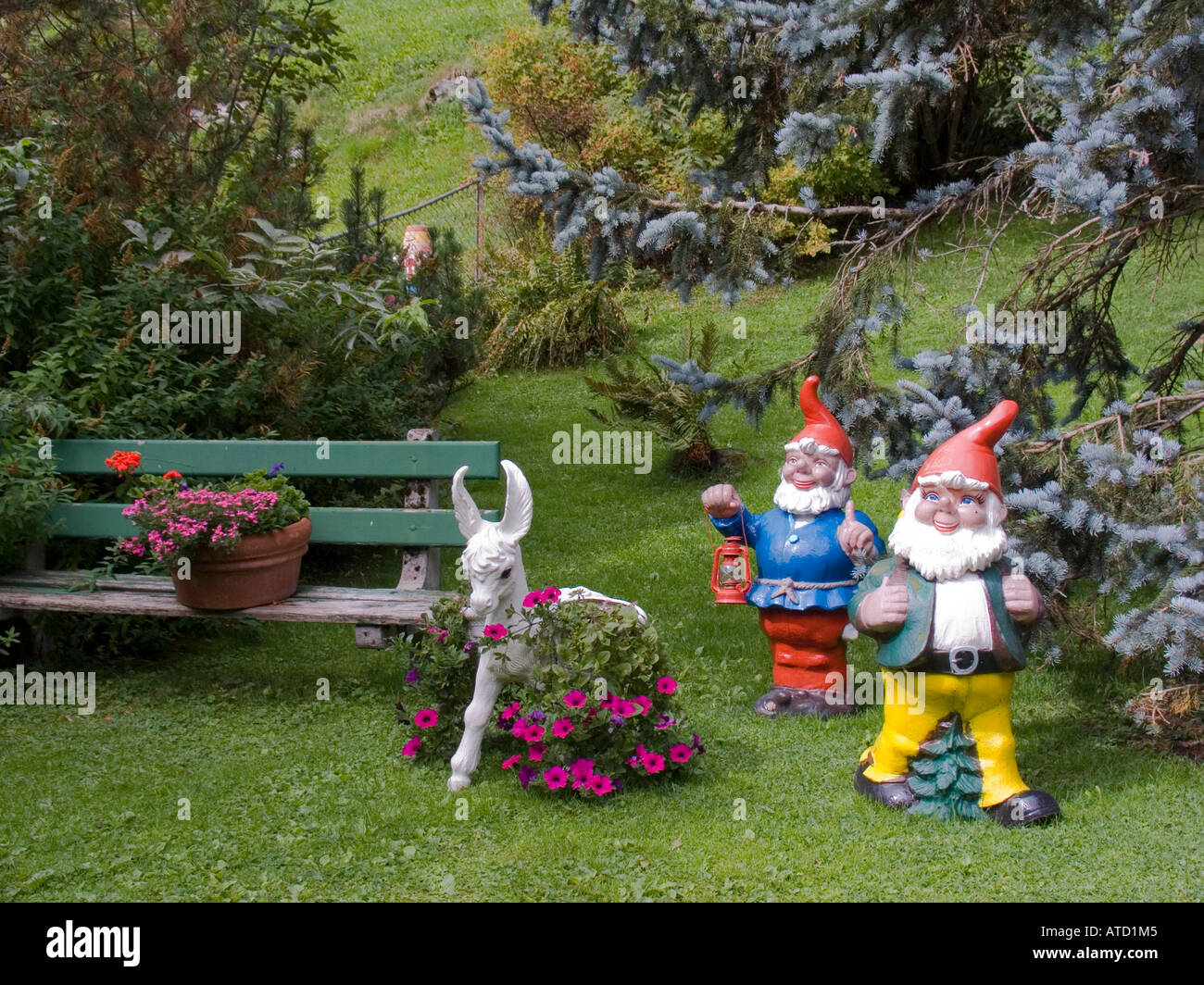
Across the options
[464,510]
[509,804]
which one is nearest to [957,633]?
[509,804]

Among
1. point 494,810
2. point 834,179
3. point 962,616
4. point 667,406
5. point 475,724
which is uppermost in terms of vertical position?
point 834,179

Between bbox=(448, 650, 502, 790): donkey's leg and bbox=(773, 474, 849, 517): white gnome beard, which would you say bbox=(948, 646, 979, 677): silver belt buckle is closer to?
bbox=(773, 474, 849, 517): white gnome beard

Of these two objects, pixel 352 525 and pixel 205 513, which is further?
pixel 352 525

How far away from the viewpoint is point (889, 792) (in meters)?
4.43

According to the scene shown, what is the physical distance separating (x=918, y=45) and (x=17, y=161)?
181 inches

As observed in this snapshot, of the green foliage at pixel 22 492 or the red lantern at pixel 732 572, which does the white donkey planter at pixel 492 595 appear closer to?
the red lantern at pixel 732 572

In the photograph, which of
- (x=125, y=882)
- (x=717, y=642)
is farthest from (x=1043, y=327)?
(x=125, y=882)

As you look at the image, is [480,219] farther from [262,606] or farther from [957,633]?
[957,633]

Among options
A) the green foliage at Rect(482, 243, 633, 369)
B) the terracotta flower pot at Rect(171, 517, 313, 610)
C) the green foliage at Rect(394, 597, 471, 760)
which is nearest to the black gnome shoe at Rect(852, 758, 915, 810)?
the green foliage at Rect(394, 597, 471, 760)

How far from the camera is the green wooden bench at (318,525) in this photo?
5.58 m

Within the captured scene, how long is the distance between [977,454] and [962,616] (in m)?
0.55

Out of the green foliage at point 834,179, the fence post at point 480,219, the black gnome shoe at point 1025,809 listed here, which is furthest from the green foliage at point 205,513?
the green foliage at point 834,179

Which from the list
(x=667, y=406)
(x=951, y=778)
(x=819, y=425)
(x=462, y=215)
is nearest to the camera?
(x=951, y=778)

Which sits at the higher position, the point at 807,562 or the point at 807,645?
the point at 807,562
